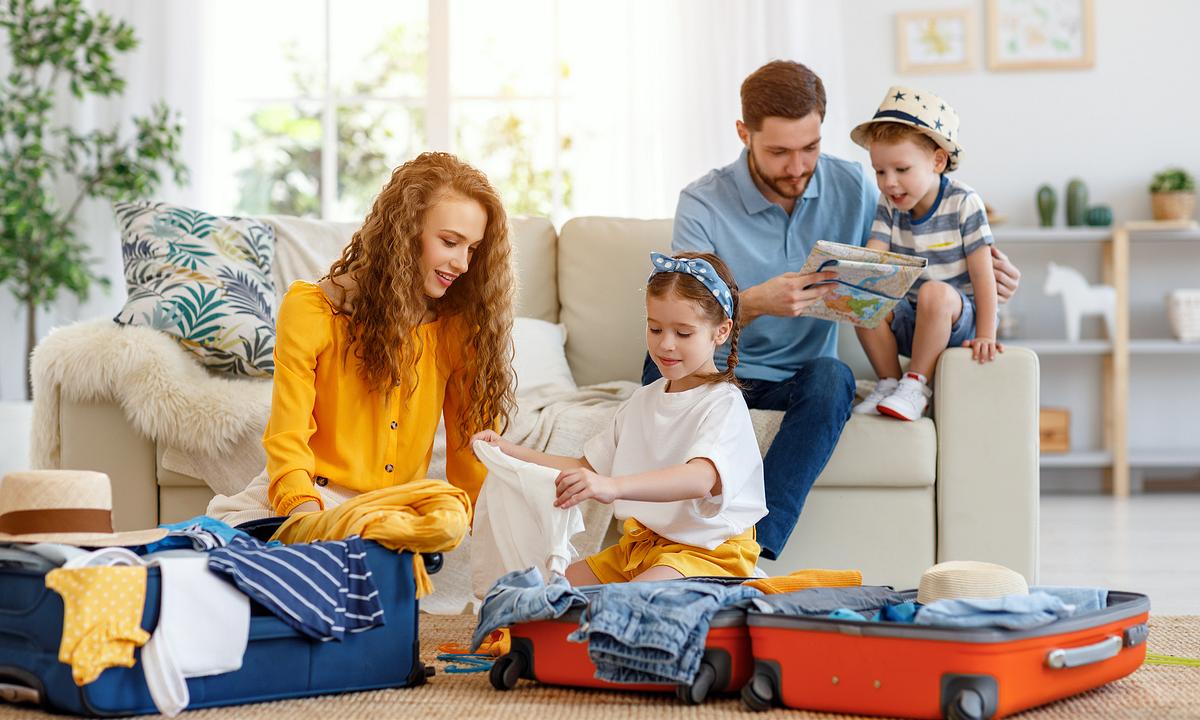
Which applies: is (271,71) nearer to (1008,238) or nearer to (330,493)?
(1008,238)

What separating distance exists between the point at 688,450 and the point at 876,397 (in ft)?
2.42

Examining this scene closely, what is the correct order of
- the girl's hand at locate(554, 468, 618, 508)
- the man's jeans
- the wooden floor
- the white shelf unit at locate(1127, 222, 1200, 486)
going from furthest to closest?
1. the white shelf unit at locate(1127, 222, 1200, 486)
2. the wooden floor
3. the man's jeans
4. the girl's hand at locate(554, 468, 618, 508)

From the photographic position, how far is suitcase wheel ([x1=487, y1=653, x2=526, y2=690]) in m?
1.59

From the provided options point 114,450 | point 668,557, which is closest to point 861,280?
point 668,557

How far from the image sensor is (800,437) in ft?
7.32

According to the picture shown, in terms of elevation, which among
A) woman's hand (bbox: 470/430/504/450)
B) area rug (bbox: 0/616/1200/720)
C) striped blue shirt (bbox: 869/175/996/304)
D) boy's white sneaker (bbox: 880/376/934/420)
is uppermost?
striped blue shirt (bbox: 869/175/996/304)

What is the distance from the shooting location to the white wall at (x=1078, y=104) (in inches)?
186

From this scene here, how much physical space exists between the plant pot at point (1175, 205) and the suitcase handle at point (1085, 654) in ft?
11.1

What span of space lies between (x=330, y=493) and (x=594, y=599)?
52cm

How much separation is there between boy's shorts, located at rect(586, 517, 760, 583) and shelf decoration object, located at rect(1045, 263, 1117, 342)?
304 centimetres

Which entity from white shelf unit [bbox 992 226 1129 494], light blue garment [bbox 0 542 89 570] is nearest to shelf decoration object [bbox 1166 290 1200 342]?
white shelf unit [bbox 992 226 1129 494]

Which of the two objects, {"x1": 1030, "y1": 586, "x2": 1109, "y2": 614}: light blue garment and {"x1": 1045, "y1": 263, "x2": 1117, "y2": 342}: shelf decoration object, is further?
{"x1": 1045, "y1": 263, "x2": 1117, "y2": 342}: shelf decoration object

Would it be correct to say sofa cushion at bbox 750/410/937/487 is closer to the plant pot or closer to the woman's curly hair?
the woman's curly hair

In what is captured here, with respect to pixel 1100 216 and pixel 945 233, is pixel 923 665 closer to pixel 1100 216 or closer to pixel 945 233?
pixel 945 233
